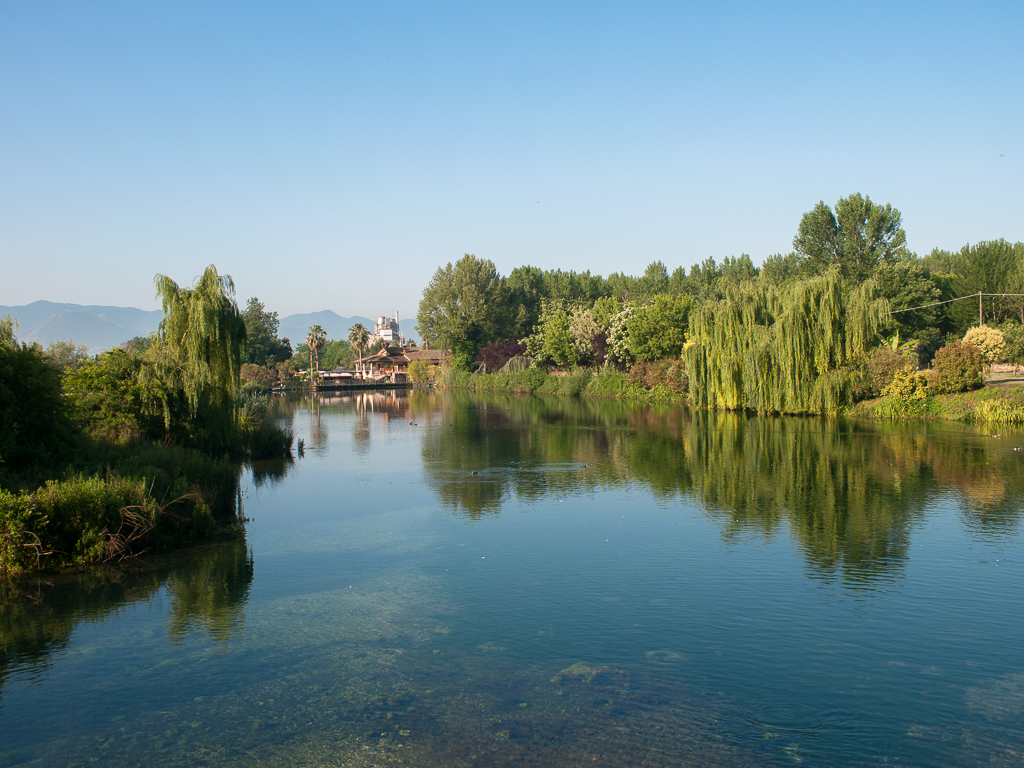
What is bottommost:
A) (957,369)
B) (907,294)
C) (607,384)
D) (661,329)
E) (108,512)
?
(108,512)

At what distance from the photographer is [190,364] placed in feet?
→ 71.8

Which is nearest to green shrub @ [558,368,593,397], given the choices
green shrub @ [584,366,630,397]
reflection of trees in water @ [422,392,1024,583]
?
green shrub @ [584,366,630,397]

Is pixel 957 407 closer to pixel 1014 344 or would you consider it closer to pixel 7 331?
pixel 1014 344

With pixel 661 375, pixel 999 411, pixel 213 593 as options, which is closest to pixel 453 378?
pixel 661 375

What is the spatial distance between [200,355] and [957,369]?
36.0m

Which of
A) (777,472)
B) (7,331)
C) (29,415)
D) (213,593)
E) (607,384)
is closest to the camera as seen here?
(213,593)

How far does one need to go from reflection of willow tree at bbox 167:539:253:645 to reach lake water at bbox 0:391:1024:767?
58 mm

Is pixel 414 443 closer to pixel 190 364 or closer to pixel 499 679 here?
pixel 190 364

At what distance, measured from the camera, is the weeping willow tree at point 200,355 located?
21672 millimetres

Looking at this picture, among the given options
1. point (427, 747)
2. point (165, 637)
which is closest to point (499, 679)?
point (427, 747)

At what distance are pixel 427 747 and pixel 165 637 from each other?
217 inches

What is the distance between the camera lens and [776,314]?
1620 inches

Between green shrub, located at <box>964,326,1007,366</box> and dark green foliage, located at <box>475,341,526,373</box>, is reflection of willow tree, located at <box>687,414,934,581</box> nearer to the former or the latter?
green shrub, located at <box>964,326,1007,366</box>

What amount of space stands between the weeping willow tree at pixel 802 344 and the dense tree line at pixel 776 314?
0.07 meters
